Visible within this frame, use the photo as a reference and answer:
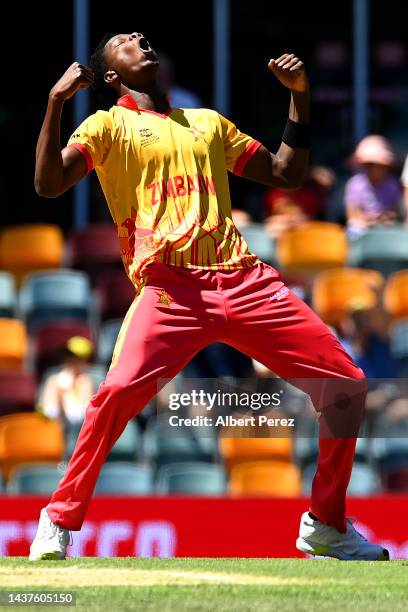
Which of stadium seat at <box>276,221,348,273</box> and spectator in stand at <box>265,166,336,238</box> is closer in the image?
stadium seat at <box>276,221,348,273</box>

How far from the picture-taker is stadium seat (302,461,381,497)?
894 centimetres

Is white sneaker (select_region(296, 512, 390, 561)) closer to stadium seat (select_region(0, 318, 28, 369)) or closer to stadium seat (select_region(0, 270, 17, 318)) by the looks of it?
stadium seat (select_region(0, 318, 28, 369))

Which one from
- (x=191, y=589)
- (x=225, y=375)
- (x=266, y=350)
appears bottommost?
(x=225, y=375)

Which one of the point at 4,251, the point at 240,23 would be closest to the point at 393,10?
the point at 240,23

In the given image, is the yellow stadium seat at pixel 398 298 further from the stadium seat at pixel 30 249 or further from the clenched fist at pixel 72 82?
the clenched fist at pixel 72 82

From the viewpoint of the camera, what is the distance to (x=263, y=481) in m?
8.89

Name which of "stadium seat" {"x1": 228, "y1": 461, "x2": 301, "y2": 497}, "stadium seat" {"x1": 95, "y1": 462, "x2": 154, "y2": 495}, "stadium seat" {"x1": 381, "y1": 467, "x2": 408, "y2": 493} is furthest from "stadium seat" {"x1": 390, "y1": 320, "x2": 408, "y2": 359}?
"stadium seat" {"x1": 95, "y1": 462, "x2": 154, "y2": 495}

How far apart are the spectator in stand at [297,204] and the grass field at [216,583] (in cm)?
539

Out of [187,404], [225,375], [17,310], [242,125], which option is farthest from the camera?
[242,125]

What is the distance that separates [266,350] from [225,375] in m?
4.22

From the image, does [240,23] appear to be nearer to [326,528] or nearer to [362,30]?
[362,30]

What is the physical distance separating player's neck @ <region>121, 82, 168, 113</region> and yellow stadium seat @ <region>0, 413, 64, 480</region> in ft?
12.6

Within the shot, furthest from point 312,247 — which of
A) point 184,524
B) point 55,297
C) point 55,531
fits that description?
point 55,531

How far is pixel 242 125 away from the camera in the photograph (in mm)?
12125
